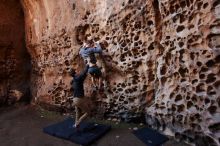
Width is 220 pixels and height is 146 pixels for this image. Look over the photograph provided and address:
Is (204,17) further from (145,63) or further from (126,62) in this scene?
(126,62)

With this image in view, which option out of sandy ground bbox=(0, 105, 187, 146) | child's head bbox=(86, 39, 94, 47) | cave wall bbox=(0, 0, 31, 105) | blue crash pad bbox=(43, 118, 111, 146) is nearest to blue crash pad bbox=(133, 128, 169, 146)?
sandy ground bbox=(0, 105, 187, 146)

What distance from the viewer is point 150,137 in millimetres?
5125

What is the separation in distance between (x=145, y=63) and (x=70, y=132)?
2.24 meters

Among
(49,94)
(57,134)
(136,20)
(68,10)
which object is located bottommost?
(57,134)

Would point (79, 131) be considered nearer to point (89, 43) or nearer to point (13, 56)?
point (89, 43)

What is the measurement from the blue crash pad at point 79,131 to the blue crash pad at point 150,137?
2.48ft

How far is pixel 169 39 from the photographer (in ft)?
16.6

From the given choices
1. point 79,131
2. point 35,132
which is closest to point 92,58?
point 79,131

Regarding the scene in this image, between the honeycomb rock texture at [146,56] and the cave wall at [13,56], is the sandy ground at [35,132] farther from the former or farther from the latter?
the cave wall at [13,56]

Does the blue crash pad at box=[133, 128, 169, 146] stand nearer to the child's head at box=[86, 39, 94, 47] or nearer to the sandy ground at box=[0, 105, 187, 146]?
the sandy ground at box=[0, 105, 187, 146]

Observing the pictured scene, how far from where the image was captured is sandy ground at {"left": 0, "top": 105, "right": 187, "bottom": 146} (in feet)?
17.2

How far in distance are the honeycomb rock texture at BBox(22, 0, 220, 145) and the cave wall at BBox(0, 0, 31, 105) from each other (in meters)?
1.04

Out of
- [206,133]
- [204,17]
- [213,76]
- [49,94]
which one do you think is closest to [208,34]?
[204,17]

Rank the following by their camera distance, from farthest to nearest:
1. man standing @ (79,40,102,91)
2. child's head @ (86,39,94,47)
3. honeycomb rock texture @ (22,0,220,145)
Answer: child's head @ (86,39,94,47), man standing @ (79,40,102,91), honeycomb rock texture @ (22,0,220,145)
